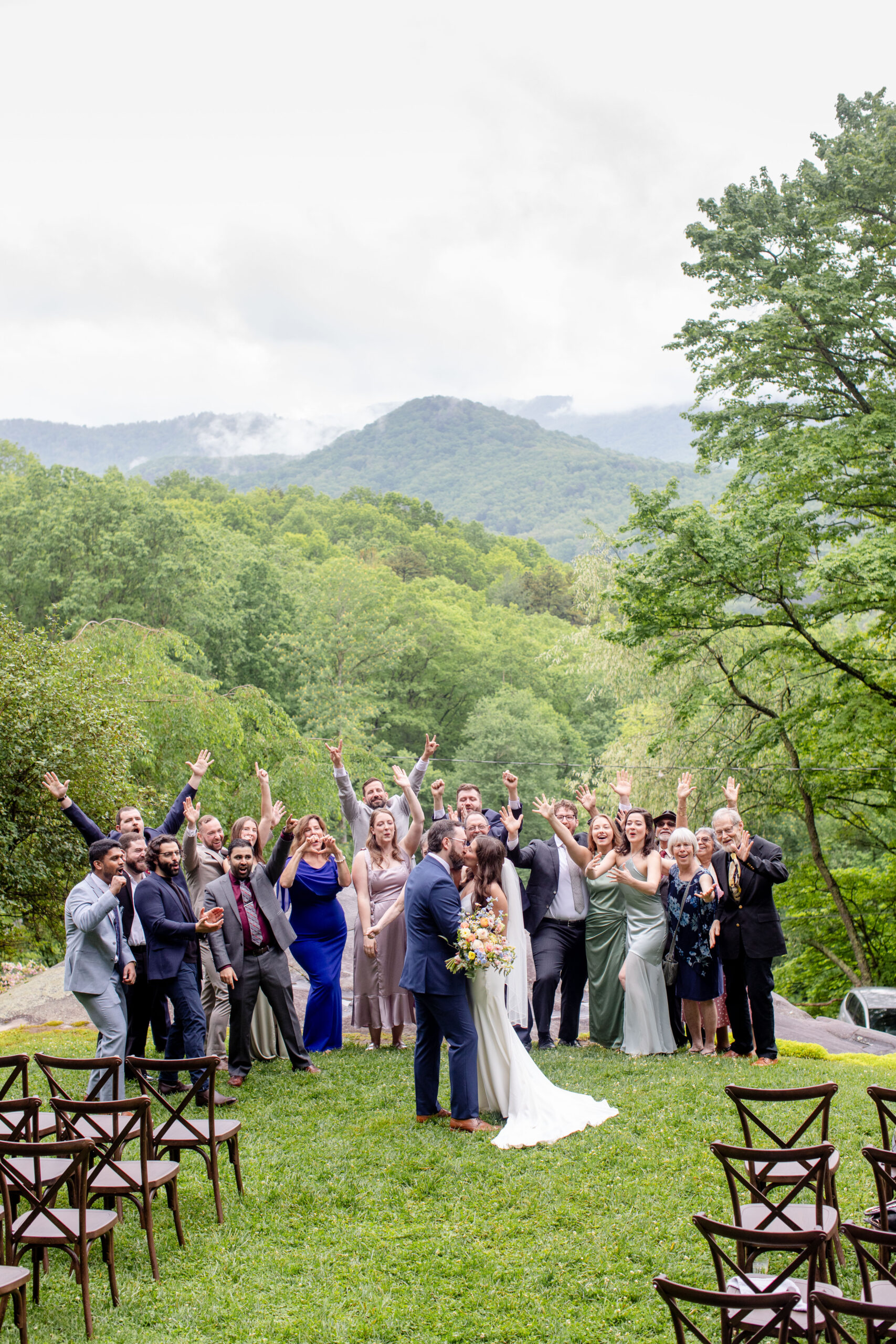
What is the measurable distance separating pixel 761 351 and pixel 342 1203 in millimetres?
15251

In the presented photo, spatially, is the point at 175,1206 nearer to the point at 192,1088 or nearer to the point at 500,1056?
the point at 192,1088

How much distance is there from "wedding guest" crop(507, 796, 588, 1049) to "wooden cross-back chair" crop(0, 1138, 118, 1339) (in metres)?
5.12

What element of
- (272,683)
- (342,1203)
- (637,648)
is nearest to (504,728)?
(272,683)

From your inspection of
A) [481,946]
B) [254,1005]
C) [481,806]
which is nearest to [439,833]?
[481,946]

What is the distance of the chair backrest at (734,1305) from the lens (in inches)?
117

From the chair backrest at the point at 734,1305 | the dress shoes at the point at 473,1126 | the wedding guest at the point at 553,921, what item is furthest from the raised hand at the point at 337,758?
the chair backrest at the point at 734,1305

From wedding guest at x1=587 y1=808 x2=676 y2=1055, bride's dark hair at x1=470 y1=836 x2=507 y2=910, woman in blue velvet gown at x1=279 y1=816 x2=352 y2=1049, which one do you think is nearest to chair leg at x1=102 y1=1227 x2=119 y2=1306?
bride's dark hair at x1=470 y1=836 x2=507 y2=910

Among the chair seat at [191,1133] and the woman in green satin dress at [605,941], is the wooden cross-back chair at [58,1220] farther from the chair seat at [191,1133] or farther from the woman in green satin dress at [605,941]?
the woman in green satin dress at [605,941]

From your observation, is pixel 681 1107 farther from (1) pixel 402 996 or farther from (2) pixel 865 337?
(2) pixel 865 337

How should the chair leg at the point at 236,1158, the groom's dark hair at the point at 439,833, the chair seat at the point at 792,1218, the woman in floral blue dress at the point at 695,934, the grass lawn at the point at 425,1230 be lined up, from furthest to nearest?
the woman in floral blue dress at the point at 695,934
the groom's dark hair at the point at 439,833
the chair leg at the point at 236,1158
the grass lawn at the point at 425,1230
the chair seat at the point at 792,1218

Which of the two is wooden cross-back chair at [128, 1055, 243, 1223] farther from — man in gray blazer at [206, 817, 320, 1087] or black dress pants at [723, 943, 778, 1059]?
black dress pants at [723, 943, 778, 1059]

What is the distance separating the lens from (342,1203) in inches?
229

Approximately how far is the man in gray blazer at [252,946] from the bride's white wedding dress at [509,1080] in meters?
1.88

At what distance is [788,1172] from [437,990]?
2642mm
